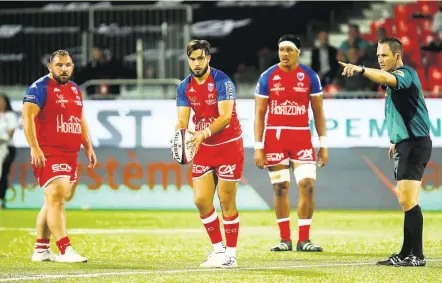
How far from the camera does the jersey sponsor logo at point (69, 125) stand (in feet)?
36.2

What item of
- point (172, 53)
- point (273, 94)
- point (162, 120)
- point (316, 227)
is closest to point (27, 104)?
point (273, 94)

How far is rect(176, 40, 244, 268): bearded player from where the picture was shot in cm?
1022

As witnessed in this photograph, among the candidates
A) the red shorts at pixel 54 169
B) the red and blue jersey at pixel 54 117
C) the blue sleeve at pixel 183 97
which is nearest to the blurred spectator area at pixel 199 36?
the red and blue jersey at pixel 54 117

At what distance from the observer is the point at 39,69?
74.3 ft

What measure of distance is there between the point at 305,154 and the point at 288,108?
1.81ft

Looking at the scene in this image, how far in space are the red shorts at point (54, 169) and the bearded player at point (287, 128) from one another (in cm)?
229

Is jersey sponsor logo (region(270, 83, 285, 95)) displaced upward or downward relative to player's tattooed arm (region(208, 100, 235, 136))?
upward

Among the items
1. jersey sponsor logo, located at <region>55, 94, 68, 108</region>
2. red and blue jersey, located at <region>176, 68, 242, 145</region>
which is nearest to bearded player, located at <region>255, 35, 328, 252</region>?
red and blue jersey, located at <region>176, 68, 242, 145</region>

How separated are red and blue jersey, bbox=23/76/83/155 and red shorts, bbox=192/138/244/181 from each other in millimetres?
1506

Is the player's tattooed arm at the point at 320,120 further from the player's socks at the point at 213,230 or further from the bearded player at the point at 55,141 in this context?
the bearded player at the point at 55,141

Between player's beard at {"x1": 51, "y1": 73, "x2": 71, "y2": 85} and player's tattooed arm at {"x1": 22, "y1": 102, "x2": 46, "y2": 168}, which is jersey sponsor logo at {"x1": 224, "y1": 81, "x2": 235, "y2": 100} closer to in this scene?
player's beard at {"x1": 51, "y1": 73, "x2": 71, "y2": 85}

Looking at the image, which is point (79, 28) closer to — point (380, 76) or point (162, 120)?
point (162, 120)

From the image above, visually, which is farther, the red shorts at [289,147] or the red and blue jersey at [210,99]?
the red shorts at [289,147]

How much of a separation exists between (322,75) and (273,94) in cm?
902
